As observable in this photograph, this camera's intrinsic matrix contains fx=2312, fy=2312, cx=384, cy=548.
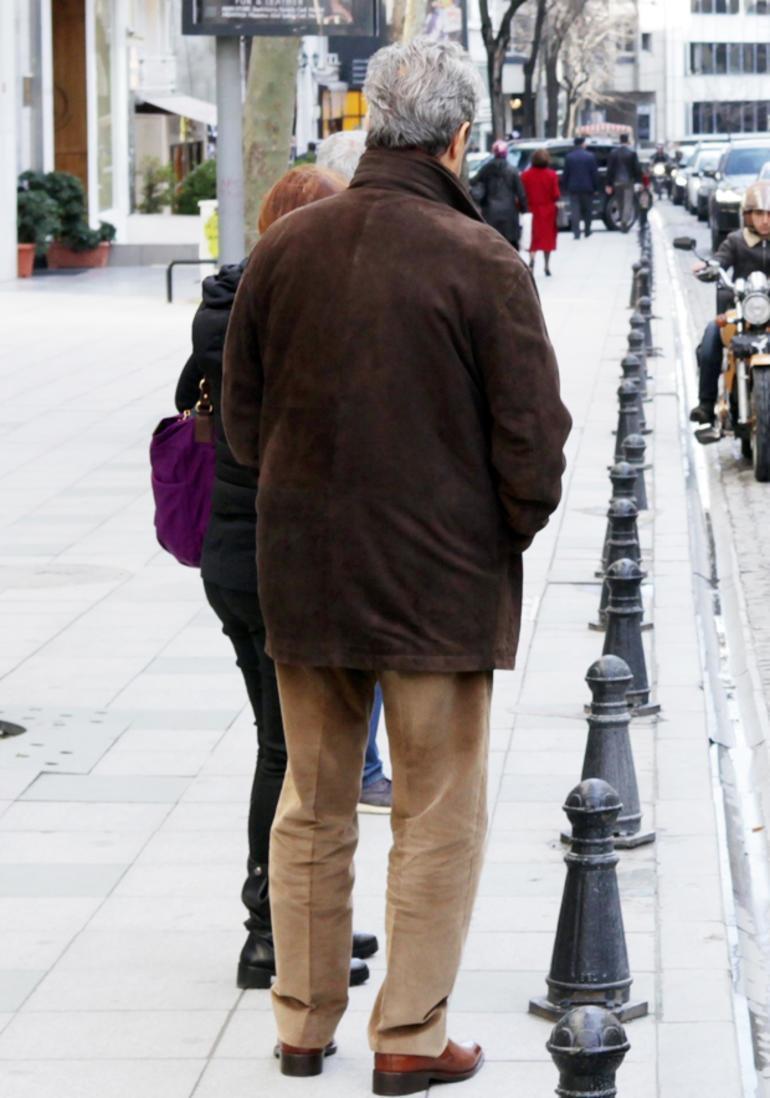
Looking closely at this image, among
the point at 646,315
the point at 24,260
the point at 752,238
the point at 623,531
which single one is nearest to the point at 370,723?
the point at 623,531

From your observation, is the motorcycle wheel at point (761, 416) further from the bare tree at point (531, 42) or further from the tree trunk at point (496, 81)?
the bare tree at point (531, 42)

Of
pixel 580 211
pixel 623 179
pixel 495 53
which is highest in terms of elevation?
pixel 495 53

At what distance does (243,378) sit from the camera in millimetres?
4410

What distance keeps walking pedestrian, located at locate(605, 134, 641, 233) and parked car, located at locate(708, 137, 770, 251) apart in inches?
70.6

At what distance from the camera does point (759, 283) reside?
46.3ft

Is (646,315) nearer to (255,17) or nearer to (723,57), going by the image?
(255,17)

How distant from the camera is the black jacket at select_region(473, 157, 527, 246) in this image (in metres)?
30.6

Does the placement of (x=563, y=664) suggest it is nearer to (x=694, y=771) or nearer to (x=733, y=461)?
(x=694, y=771)

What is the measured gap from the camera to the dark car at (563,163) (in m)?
49.4

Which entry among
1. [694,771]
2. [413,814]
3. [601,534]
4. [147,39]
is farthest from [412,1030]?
[147,39]

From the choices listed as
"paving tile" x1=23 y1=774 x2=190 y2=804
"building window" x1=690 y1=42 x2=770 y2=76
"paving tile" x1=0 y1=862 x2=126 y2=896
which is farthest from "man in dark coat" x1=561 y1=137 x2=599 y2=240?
"building window" x1=690 y1=42 x2=770 y2=76

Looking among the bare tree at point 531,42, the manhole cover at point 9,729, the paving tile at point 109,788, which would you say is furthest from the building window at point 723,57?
the paving tile at point 109,788

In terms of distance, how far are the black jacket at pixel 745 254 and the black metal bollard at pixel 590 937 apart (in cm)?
998

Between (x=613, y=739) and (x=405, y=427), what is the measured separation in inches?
92.4
